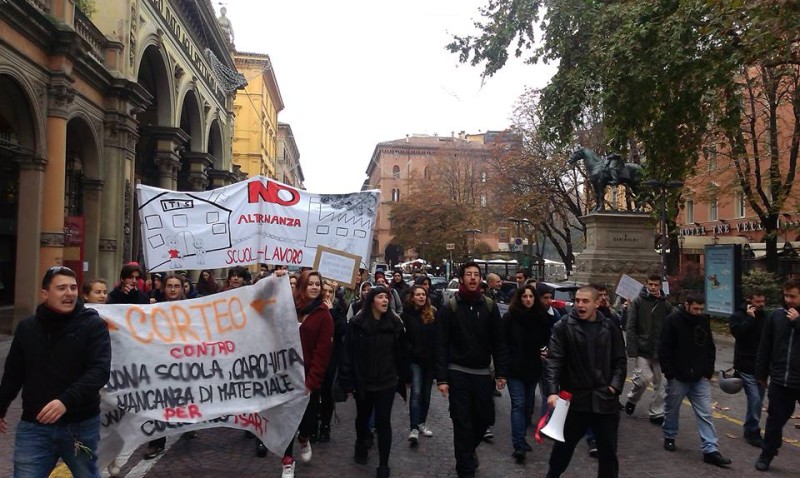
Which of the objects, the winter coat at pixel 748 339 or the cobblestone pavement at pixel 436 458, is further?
the winter coat at pixel 748 339

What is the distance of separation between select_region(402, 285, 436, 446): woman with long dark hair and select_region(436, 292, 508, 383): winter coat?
119 cm

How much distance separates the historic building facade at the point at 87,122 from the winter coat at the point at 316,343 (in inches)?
452

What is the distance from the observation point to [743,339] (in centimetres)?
714

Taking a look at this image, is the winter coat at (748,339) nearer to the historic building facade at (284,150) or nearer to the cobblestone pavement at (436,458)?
the cobblestone pavement at (436,458)

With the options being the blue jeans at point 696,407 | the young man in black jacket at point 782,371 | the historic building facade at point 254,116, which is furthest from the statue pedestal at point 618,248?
the historic building facade at point 254,116

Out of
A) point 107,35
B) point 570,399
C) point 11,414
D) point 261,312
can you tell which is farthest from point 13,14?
point 570,399

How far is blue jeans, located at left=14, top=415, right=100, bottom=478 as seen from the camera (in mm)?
3693

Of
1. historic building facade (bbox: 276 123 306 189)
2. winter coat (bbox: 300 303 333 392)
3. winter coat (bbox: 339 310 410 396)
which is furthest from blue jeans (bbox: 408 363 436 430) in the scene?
historic building facade (bbox: 276 123 306 189)

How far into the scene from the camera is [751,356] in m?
7.07

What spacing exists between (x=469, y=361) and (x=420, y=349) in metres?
1.51

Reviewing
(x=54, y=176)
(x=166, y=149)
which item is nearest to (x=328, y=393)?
(x=54, y=176)

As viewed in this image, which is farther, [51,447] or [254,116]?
[254,116]

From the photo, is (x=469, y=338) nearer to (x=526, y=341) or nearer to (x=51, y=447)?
(x=526, y=341)

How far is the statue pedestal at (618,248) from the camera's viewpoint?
1931 cm
